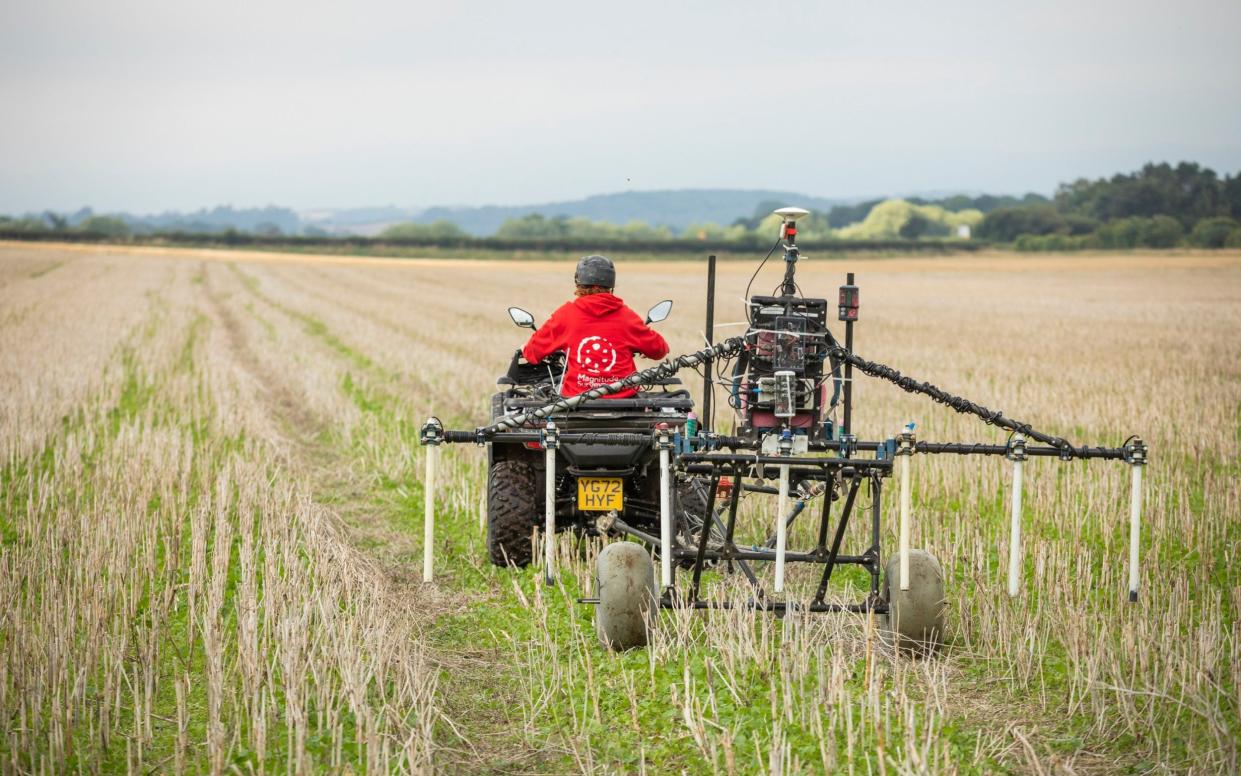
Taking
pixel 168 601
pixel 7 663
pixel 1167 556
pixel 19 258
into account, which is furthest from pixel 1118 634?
pixel 19 258

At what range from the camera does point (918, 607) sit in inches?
241

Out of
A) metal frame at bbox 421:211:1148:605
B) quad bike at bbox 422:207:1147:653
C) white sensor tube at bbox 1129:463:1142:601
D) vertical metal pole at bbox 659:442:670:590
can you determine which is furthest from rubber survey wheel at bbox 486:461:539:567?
white sensor tube at bbox 1129:463:1142:601

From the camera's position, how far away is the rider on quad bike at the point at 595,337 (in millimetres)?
8070

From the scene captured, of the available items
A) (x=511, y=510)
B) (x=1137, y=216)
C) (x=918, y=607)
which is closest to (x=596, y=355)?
(x=511, y=510)

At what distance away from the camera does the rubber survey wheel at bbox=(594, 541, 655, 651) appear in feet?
20.5

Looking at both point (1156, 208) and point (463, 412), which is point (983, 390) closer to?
point (463, 412)

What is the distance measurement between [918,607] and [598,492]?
221 centimetres

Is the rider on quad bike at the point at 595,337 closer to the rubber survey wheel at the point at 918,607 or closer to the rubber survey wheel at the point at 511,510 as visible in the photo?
the rubber survey wheel at the point at 511,510

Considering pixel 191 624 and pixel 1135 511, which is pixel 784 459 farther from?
pixel 191 624

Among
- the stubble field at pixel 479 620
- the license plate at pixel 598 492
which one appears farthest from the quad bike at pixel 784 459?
the license plate at pixel 598 492

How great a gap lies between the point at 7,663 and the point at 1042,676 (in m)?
4.83

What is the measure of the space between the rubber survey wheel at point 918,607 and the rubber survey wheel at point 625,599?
121 centimetres

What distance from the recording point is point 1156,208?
77.2m

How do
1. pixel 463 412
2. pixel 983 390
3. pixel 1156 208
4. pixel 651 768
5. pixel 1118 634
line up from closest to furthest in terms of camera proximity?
pixel 651 768 → pixel 1118 634 → pixel 463 412 → pixel 983 390 → pixel 1156 208
